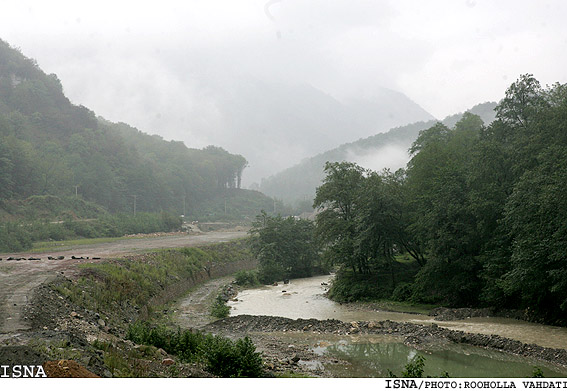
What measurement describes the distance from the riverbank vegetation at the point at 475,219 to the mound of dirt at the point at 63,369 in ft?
66.2

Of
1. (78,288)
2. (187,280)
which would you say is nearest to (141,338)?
(78,288)

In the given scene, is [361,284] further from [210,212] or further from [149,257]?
[210,212]

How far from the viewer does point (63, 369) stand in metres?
9.75

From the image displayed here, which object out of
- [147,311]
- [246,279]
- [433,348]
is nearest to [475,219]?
[433,348]

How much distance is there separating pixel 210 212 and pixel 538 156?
5342 inches

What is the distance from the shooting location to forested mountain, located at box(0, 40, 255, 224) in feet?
279

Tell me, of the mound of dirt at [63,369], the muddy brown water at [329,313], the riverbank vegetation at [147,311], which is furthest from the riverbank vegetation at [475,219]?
the mound of dirt at [63,369]

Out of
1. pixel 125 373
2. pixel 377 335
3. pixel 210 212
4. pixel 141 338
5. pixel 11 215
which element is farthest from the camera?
pixel 210 212

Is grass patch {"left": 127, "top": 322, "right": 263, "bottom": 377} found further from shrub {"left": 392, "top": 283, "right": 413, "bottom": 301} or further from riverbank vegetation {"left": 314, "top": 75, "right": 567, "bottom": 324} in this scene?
shrub {"left": 392, "top": 283, "right": 413, "bottom": 301}

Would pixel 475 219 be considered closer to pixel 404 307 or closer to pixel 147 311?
pixel 404 307

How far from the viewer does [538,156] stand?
24.1 metres

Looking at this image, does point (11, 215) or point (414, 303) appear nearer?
point (414, 303)

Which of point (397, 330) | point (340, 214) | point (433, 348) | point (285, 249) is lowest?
point (397, 330)

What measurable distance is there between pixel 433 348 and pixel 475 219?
39.4 feet
